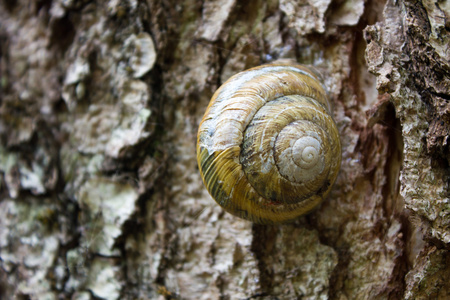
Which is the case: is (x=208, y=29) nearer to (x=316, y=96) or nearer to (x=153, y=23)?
(x=153, y=23)

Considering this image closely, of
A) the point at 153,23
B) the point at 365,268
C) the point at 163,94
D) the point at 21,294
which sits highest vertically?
the point at 153,23

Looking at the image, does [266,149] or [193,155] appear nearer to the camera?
[266,149]

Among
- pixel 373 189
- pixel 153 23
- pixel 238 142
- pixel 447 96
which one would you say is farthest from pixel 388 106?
pixel 153 23
